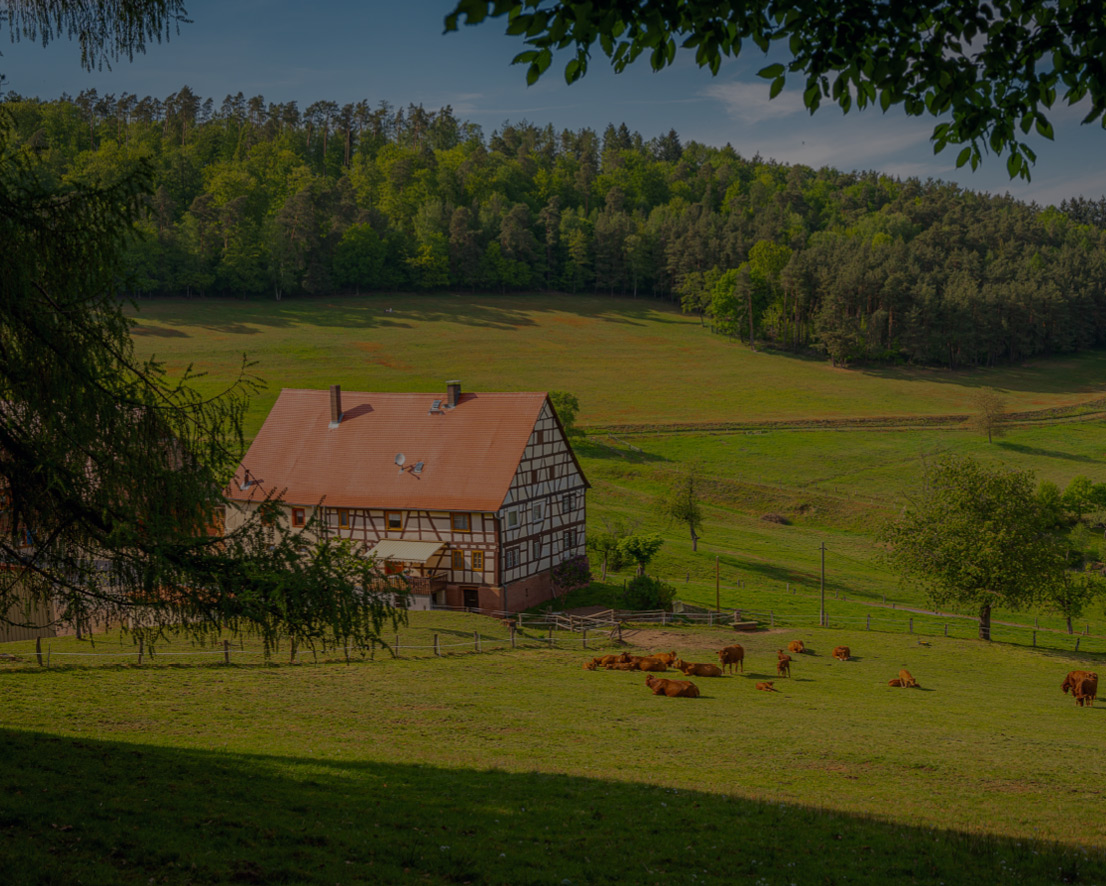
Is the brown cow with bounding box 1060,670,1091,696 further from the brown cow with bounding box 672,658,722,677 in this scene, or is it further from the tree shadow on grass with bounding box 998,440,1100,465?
the tree shadow on grass with bounding box 998,440,1100,465

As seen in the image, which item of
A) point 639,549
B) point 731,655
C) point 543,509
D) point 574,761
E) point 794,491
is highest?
point 574,761

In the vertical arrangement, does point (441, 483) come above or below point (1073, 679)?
above

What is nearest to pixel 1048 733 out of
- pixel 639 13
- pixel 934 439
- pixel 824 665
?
pixel 824 665

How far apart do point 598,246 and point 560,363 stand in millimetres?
48326

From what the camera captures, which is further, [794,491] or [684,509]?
[794,491]

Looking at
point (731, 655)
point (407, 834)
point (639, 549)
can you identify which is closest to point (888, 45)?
point (407, 834)

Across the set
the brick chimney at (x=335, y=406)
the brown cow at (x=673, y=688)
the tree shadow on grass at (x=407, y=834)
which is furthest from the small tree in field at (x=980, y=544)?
the tree shadow on grass at (x=407, y=834)

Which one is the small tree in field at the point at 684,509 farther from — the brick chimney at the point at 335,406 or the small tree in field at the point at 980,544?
the brick chimney at the point at 335,406

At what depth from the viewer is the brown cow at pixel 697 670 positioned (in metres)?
28.0

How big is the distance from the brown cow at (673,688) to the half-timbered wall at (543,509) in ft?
47.3

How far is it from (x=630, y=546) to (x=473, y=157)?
161361mm

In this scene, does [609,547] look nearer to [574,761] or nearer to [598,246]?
[574,761]

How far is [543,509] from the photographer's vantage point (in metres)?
41.6

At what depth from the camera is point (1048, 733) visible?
68.1 ft
